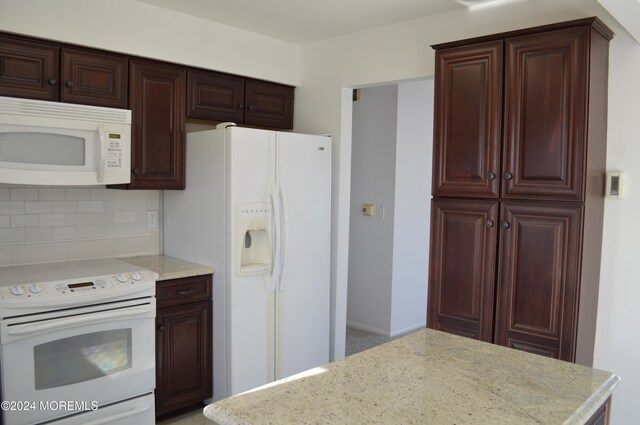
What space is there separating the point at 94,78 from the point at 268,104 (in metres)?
1.26

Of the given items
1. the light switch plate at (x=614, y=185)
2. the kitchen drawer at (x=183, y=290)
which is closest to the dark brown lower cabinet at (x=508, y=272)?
the light switch plate at (x=614, y=185)

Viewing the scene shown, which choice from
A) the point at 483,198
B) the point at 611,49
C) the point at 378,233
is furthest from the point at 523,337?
the point at 378,233

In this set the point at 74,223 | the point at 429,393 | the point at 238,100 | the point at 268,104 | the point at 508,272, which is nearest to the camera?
the point at 429,393

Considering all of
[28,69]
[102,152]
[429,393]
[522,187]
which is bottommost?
[429,393]

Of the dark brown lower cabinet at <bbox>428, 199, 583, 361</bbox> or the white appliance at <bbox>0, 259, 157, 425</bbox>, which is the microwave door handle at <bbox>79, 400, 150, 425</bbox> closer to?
the white appliance at <bbox>0, 259, 157, 425</bbox>

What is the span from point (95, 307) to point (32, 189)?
2.94ft

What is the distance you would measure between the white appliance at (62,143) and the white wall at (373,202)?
2.42 metres

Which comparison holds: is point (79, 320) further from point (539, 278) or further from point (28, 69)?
point (539, 278)

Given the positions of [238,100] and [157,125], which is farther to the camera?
[238,100]

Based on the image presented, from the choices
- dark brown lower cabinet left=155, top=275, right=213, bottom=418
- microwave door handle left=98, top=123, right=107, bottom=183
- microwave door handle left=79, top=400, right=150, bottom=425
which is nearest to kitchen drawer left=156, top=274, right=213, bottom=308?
dark brown lower cabinet left=155, top=275, right=213, bottom=418

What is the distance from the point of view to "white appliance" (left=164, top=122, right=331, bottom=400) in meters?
3.01

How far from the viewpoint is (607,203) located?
2508mm

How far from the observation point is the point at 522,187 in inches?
93.8

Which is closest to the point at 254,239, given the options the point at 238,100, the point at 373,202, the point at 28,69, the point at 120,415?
the point at 238,100
